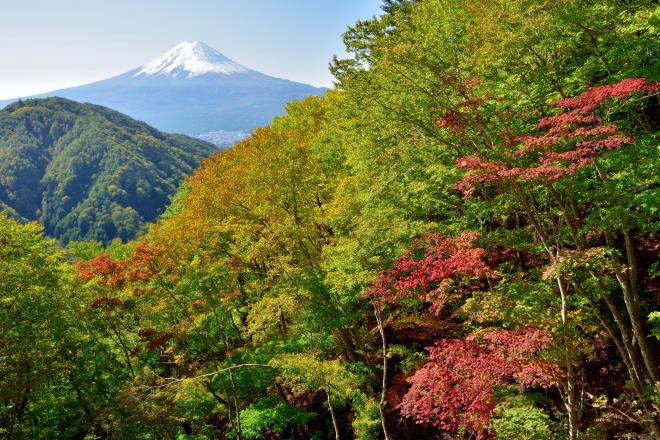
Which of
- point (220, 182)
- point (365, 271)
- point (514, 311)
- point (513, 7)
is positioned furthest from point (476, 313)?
point (220, 182)

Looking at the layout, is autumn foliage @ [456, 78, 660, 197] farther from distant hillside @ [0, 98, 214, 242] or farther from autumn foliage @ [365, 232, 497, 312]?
distant hillside @ [0, 98, 214, 242]

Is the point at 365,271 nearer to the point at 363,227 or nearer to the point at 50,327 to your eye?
the point at 363,227

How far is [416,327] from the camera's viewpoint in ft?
56.5

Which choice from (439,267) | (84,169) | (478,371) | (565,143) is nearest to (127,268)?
(439,267)

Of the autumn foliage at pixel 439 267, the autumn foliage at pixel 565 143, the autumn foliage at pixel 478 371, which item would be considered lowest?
the autumn foliage at pixel 478 371

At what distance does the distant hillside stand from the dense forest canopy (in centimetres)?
11138

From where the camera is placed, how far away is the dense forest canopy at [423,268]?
8.71 meters

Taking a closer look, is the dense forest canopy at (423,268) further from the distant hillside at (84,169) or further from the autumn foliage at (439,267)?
the distant hillside at (84,169)

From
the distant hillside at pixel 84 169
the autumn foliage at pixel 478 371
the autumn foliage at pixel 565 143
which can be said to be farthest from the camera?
the distant hillside at pixel 84 169

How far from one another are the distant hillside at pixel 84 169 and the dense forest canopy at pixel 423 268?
111 metres

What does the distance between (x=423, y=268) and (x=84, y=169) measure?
170 m

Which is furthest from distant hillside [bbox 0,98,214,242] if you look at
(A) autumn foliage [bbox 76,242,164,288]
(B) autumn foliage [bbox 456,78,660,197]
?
(B) autumn foliage [bbox 456,78,660,197]

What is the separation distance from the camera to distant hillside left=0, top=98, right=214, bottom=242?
130 metres

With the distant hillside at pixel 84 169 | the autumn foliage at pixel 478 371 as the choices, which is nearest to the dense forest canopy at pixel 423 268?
the autumn foliage at pixel 478 371
